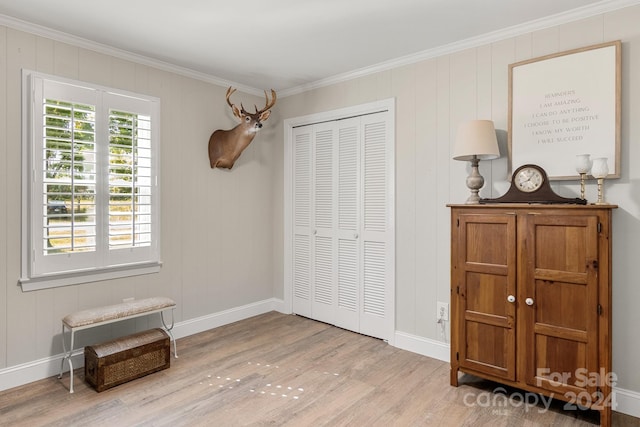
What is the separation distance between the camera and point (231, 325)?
4.02 meters

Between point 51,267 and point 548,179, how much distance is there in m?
3.60

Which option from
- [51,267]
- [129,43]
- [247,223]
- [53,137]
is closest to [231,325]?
[247,223]

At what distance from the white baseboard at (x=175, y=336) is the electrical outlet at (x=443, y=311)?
76.3 inches

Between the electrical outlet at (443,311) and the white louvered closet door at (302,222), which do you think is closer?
the electrical outlet at (443,311)

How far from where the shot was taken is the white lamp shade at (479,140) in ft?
8.72

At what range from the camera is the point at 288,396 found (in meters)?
2.59

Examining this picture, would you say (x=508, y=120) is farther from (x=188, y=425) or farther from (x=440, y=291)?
(x=188, y=425)

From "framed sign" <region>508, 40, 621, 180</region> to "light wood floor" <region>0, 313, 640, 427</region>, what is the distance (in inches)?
64.3

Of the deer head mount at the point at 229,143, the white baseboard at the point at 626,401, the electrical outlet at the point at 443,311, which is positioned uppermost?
the deer head mount at the point at 229,143

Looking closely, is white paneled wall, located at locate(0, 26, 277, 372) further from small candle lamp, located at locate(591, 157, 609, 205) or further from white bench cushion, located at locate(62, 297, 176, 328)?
small candle lamp, located at locate(591, 157, 609, 205)

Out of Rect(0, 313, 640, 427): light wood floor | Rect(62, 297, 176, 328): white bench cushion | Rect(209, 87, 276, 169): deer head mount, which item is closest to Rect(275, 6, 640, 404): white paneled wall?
Rect(0, 313, 640, 427): light wood floor

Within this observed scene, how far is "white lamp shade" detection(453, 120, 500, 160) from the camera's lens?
2.66m

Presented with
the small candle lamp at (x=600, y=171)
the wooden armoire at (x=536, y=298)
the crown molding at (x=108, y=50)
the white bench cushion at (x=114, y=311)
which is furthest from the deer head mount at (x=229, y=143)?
the small candle lamp at (x=600, y=171)

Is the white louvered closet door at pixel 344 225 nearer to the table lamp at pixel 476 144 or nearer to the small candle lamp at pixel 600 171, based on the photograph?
the table lamp at pixel 476 144
